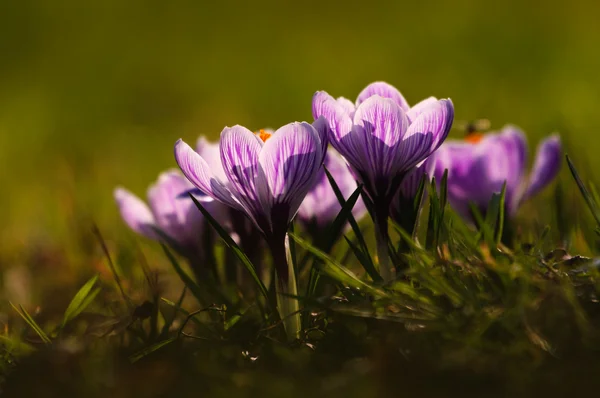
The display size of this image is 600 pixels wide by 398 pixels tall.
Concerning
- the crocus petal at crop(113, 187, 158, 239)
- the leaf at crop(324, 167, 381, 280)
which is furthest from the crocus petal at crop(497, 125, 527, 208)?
the crocus petal at crop(113, 187, 158, 239)

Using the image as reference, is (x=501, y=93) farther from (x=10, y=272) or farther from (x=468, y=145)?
(x=10, y=272)

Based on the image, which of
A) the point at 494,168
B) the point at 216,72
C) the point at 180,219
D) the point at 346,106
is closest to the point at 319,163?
the point at 346,106

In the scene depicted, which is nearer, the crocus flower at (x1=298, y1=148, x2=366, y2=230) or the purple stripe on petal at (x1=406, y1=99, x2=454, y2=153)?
the purple stripe on petal at (x1=406, y1=99, x2=454, y2=153)

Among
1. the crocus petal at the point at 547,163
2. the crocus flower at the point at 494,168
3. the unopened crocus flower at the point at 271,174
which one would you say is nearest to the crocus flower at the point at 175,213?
the unopened crocus flower at the point at 271,174

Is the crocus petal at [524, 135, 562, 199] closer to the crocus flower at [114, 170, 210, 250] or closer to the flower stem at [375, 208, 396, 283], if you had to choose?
the flower stem at [375, 208, 396, 283]

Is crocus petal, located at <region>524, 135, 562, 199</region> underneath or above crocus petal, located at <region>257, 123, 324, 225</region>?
underneath

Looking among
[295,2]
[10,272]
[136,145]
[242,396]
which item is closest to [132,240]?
[10,272]

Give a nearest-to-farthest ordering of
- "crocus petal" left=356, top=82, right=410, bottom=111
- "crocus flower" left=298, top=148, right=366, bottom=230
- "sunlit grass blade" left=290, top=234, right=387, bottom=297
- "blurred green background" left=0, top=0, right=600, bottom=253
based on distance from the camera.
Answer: "sunlit grass blade" left=290, top=234, right=387, bottom=297
"crocus petal" left=356, top=82, right=410, bottom=111
"crocus flower" left=298, top=148, right=366, bottom=230
"blurred green background" left=0, top=0, right=600, bottom=253
